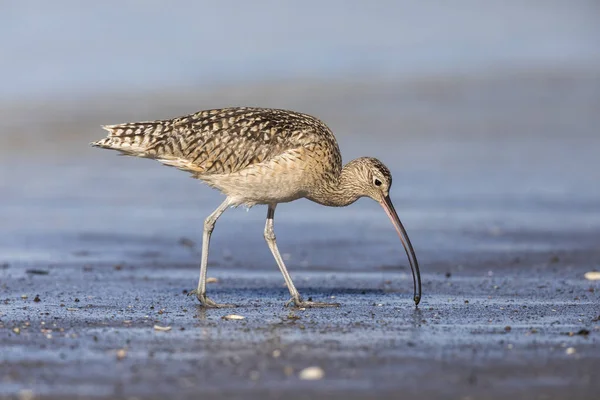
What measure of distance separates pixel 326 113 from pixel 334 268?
1306 centimetres

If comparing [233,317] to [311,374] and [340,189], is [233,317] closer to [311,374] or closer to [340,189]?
[340,189]

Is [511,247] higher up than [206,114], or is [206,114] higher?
[206,114]

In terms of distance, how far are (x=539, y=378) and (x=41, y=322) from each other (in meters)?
3.72

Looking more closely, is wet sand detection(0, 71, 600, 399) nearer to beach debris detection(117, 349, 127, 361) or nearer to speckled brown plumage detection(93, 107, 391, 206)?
beach debris detection(117, 349, 127, 361)

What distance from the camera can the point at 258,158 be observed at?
9820 mm

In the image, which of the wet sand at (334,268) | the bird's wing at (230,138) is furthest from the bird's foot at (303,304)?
the bird's wing at (230,138)

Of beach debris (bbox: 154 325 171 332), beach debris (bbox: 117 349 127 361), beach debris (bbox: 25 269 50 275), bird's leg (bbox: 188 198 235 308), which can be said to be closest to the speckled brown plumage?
bird's leg (bbox: 188 198 235 308)

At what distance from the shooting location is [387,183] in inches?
398

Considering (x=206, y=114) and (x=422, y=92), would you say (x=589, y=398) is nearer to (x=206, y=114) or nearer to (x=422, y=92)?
(x=206, y=114)

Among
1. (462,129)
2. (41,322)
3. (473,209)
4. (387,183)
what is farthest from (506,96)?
(41,322)

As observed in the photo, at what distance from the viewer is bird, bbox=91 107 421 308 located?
386 inches

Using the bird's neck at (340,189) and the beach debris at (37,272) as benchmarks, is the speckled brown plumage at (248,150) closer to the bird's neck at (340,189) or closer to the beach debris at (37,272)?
the bird's neck at (340,189)

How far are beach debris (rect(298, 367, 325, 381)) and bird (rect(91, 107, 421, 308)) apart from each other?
3.13m

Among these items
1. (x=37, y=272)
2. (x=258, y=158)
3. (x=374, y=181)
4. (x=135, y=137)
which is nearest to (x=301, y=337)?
(x=258, y=158)
